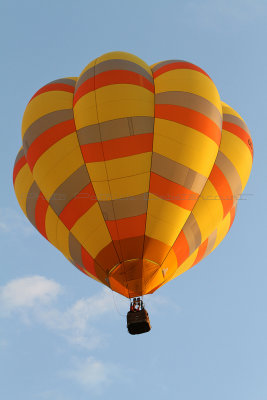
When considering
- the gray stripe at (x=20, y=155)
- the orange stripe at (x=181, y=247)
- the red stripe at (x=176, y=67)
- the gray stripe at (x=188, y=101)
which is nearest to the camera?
the orange stripe at (x=181, y=247)

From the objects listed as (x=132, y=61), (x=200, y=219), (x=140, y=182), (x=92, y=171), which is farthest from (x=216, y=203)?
(x=132, y=61)

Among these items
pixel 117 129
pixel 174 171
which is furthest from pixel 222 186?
pixel 117 129

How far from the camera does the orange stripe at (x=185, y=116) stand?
42.2 feet

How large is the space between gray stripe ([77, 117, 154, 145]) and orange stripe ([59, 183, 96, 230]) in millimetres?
992

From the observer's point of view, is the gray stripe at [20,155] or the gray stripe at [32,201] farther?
the gray stripe at [20,155]

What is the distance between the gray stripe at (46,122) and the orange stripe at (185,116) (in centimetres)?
197

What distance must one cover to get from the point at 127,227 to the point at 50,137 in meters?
2.64

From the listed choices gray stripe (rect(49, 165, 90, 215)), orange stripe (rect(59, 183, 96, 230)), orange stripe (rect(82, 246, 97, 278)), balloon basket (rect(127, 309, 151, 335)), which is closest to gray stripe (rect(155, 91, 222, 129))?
gray stripe (rect(49, 165, 90, 215))

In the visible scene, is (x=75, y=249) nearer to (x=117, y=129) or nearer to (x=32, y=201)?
(x=32, y=201)

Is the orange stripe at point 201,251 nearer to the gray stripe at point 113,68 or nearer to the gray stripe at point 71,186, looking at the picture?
the gray stripe at point 71,186

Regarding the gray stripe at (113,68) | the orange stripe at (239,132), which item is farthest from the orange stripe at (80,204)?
the orange stripe at (239,132)

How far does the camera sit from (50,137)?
43.1ft

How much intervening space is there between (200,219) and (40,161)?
3636 mm

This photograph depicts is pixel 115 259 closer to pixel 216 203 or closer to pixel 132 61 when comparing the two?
pixel 216 203
